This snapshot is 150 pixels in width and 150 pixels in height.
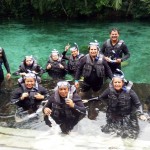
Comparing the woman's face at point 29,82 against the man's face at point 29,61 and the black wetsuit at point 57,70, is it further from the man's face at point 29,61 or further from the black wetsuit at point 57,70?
the black wetsuit at point 57,70

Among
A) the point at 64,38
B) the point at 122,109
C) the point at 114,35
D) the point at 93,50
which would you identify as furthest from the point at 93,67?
the point at 64,38

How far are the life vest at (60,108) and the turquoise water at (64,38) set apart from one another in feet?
18.8

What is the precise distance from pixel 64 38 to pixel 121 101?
42.5 feet

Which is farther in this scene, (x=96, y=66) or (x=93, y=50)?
(x=96, y=66)

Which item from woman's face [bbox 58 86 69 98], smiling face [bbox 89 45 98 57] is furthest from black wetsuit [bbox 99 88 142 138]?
smiling face [bbox 89 45 98 57]

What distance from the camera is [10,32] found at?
21.1 meters

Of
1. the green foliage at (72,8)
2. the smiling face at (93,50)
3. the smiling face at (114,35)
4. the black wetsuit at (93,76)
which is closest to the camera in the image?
the smiling face at (93,50)

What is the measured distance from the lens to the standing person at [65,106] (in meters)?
6.47

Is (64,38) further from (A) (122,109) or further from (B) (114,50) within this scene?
(A) (122,109)

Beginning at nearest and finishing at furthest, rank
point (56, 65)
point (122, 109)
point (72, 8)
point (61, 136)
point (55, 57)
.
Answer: point (61, 136) → point (122, 109) → point (55, 57) → point (56, 65) → point (72, 8)

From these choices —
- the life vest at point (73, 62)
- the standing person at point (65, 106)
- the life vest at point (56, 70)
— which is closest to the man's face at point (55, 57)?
the life vest at point (56, 70)

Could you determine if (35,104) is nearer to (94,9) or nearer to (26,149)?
(26,149)

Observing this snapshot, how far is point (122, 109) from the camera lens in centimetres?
704

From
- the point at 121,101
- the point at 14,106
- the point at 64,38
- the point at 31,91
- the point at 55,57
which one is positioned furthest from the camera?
the point at 64,38
